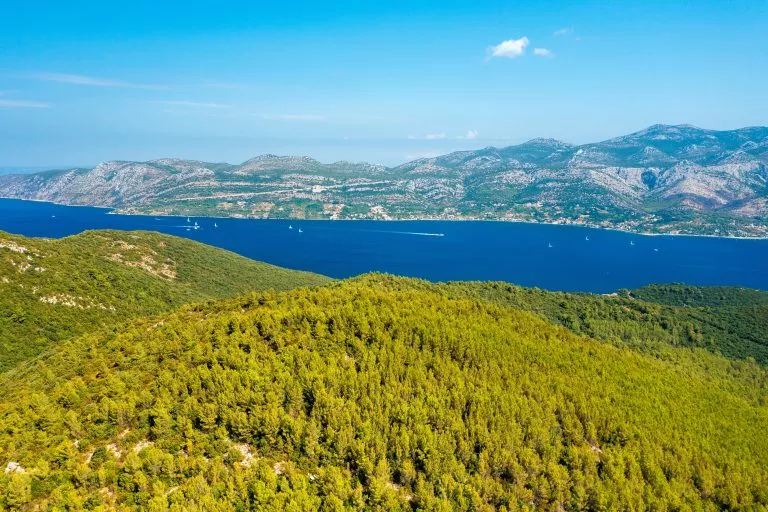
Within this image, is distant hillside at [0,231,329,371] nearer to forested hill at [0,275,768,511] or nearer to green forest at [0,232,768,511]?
green forest at [0,232,768,511]

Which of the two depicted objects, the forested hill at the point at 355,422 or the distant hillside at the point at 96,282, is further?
the distant hillside at the point at 96,282

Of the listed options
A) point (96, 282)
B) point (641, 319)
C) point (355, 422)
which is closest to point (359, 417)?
point (355, 422)

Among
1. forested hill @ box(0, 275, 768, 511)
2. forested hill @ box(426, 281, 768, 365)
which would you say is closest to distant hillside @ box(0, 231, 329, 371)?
forested hill @ box(0, 275, 768, 511)

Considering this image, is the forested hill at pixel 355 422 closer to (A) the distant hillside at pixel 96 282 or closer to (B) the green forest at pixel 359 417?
(B) the green forest at pixel 359 417

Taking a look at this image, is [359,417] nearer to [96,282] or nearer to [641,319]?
[96,282]

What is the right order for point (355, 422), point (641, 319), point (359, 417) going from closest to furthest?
point (355, 422)
point (359, 417)
point (641, 319)

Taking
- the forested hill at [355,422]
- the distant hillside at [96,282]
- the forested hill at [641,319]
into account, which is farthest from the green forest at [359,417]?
the forested hill at [641,319]
